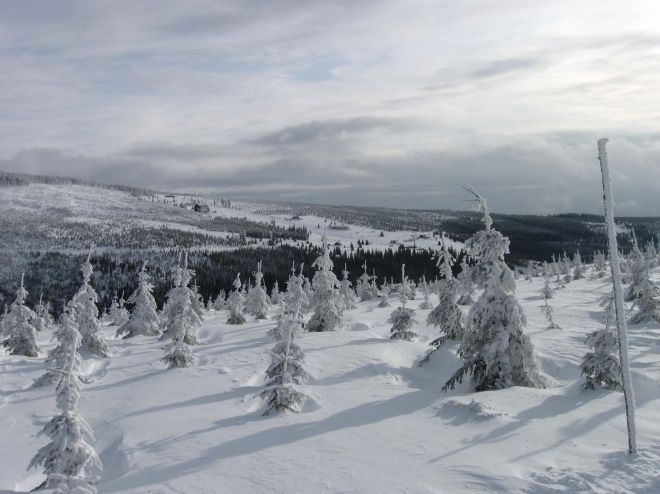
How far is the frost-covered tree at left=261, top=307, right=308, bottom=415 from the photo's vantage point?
15.6 metres

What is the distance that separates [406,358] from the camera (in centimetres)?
2589

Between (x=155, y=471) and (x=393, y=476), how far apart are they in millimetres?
5890

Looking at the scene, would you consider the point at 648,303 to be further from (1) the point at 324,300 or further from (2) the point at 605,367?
(1) the point at 324,300

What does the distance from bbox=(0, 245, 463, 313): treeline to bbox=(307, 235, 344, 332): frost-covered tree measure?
101m

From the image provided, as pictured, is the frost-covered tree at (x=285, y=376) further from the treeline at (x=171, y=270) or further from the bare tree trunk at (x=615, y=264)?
the treeline at (x=171, y=270)

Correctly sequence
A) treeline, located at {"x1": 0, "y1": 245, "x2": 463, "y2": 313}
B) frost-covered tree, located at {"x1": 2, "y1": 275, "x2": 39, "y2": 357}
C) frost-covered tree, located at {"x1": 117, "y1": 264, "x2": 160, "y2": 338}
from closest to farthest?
frost-covered tree, located at {"x1": 2, "y1": 275, "x2": 39, "y2": 357}, frost-covered tree, located at {"x1": 117, "y1": 264, "x2": 160, "y2": 338}, treeline, located at {"x1": 0, "y1": 245, "x2": 463, "y2": 313}

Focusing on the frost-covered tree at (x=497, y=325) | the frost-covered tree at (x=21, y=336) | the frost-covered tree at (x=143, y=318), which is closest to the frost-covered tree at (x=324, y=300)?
the frost-covered tree at (x=143, y=318)

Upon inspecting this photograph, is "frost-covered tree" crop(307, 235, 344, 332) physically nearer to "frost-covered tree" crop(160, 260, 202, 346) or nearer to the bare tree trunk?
"frost-covered tree" crop(160, 260, 202, 346)

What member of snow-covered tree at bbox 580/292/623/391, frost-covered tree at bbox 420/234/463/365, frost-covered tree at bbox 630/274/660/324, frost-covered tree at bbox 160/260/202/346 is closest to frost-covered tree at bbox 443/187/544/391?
snow-covered tree at bbox 580/292/623/391

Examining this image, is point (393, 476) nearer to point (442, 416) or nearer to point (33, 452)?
point (442, 416)

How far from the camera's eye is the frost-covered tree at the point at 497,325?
55.4ft

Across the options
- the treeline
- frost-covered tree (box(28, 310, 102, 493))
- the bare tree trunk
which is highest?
the bare tree trunk

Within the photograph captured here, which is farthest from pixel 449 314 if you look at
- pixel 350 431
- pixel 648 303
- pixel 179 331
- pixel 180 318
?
pixel 648 303

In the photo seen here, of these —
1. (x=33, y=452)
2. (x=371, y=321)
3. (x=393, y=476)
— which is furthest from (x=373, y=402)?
(x=371, y=321)
